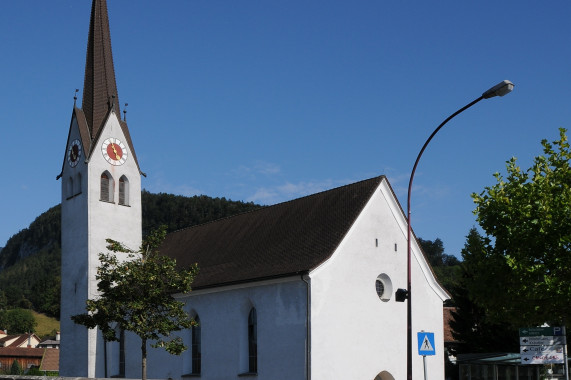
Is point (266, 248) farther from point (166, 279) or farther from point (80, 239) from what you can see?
point (80, 239)

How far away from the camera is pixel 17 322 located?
573ft

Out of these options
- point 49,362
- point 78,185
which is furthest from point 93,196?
point 49,362

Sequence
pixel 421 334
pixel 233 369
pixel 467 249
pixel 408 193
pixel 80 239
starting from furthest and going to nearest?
pixel 80 239
pixel 233 369
pixel 467 249
pixel 408 193
pixel 421 334

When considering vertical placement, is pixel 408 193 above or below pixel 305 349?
above

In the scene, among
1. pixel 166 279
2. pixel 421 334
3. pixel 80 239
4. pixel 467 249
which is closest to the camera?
pixel 421 334

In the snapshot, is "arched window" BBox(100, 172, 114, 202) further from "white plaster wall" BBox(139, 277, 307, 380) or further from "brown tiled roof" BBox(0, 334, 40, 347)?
"brown tiled roof" BBox(0, 334, 40, 347)

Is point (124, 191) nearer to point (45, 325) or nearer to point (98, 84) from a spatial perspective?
point (98, 84)

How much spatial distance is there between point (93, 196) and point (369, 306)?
18.6 m

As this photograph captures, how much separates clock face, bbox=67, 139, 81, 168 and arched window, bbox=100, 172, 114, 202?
199 cm

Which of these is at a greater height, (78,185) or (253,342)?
(78,185)

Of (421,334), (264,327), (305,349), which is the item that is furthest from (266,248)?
(421,334)

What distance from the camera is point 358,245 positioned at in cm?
3234

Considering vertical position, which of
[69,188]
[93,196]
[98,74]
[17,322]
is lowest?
[17,322]

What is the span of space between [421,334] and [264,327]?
44.6 ft
